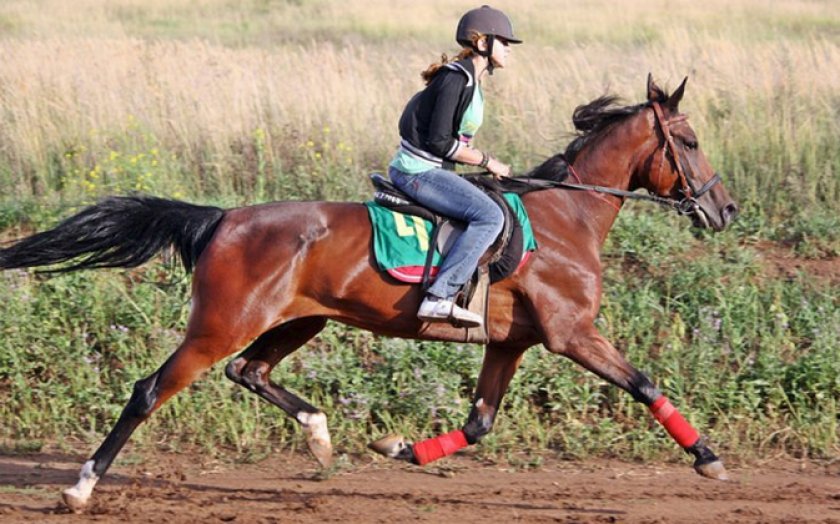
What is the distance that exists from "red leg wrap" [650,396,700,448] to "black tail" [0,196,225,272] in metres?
2.54

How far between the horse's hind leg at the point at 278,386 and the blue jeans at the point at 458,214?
98 centimetres

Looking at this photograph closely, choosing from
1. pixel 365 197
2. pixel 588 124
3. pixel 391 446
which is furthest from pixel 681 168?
pixel 365 197

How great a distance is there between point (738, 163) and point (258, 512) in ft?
19.8

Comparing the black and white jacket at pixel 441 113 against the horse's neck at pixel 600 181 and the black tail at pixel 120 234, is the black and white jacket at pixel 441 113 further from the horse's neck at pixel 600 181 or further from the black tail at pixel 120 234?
the black tail at pixel 120 234

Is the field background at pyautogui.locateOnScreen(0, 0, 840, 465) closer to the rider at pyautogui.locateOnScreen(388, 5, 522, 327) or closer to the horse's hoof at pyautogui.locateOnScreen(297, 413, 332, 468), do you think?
the horse's hoof at pyautogui.locateOnScreen(297, 413, 332, 468)

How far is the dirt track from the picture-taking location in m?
6.08

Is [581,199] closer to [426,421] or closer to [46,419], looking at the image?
[426,421]

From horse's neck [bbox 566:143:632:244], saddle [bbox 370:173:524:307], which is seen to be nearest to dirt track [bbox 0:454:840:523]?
saddle [bbox 370:173:524:307]

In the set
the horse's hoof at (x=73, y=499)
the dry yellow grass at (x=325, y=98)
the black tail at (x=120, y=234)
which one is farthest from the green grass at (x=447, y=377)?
the dry yellow grass at (x=325, y=98)

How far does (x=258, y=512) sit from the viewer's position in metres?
6.19

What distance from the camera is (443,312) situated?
5.97 metres

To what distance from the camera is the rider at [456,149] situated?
5977mm

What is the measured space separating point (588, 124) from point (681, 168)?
23.8 inches

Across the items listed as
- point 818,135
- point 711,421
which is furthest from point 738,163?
point 711,421
